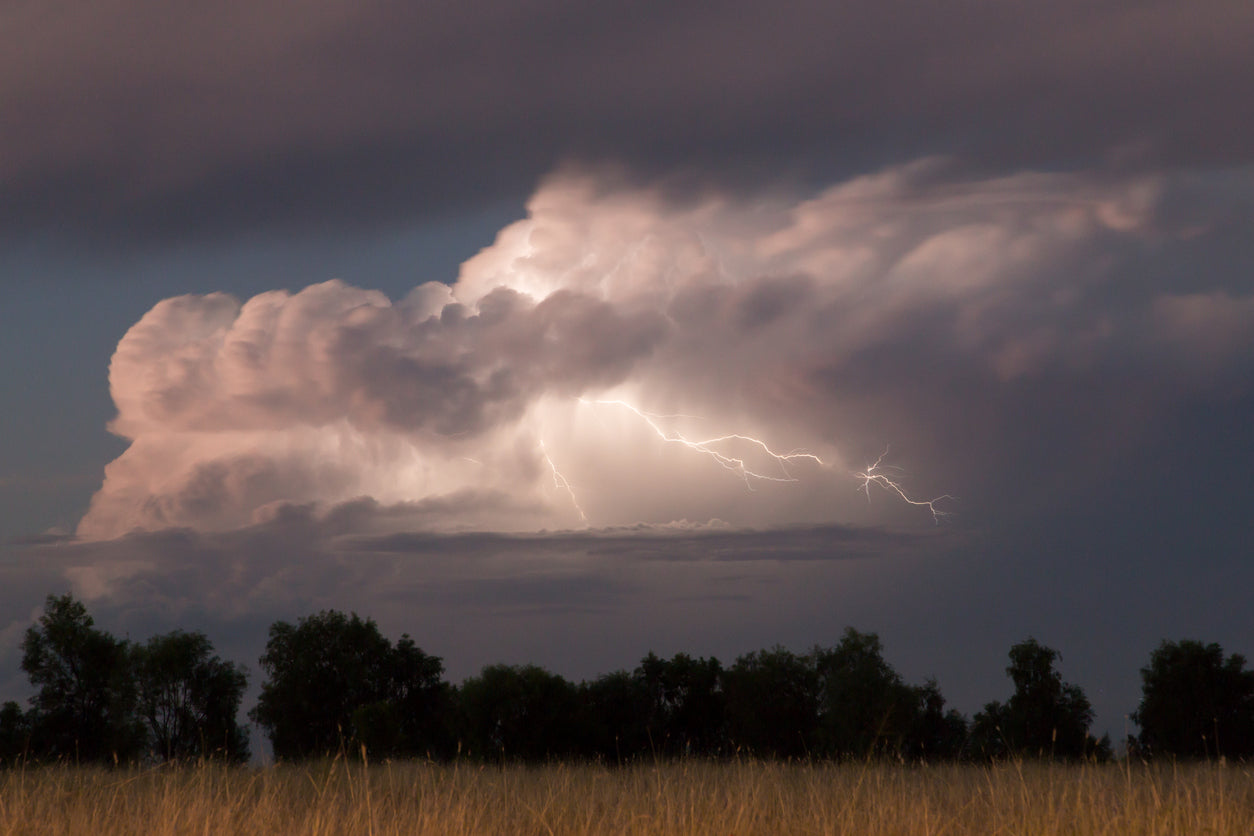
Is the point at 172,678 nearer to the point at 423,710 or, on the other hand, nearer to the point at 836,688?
the point at 423,710

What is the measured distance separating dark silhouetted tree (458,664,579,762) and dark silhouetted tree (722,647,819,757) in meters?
5.97

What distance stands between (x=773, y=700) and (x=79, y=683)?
26092 millimetres

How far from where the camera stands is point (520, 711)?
118ft

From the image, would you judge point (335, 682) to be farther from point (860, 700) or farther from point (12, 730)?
point (860, 700)

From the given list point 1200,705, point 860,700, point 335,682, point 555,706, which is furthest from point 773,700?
point 335,682

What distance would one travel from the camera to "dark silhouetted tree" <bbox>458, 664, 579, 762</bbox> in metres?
35.8

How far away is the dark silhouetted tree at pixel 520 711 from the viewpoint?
3581 centimetres

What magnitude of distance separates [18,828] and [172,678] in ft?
107

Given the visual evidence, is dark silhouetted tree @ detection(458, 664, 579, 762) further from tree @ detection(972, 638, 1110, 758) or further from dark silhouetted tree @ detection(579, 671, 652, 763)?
tree @ detection(972, 638, 1110, 758)

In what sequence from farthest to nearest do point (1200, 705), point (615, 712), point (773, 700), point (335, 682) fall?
point (335, 682), point (615, 712), point (773, 700), point (1200, 705)

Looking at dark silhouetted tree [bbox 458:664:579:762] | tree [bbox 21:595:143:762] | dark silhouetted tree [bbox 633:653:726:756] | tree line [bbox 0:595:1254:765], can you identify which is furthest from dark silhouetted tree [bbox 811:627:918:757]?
tree [bbox 21:595:143:762]

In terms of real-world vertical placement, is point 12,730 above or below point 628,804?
below

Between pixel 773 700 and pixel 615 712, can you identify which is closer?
pixel 773 700

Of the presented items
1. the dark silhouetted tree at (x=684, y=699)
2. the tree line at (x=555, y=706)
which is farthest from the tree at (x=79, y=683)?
the dark silhouetted tree at (x=684, y=699)
